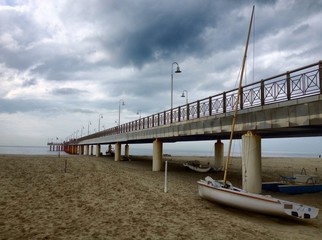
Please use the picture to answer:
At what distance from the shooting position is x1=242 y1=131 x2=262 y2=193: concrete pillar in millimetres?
14492

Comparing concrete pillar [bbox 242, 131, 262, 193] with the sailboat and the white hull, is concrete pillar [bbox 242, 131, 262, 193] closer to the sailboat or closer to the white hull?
the sailboat

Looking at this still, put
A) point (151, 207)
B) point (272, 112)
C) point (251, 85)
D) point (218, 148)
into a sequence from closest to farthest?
point (151, 207)
point (272, 112)
point (251, 85)
point (218, 148)

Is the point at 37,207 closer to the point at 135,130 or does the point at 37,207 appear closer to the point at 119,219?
the point at 119,219

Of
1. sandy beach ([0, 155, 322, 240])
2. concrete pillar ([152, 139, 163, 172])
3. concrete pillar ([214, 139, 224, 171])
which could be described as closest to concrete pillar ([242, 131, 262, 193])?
sandy beach ([0, 155, 322, 240])

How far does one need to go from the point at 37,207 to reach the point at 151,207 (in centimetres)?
442

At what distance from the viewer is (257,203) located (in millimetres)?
10016

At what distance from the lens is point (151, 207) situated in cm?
1077

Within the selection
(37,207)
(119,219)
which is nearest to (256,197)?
(119,219)

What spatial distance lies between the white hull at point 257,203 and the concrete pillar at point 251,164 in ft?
10.8

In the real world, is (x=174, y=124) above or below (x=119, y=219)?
above

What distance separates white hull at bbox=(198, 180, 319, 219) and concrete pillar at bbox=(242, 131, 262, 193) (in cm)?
330

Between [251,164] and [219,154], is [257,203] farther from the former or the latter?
[219,154]

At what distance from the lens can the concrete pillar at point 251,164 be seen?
571 inches

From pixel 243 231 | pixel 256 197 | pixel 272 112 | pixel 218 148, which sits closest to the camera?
pixel 243 231
